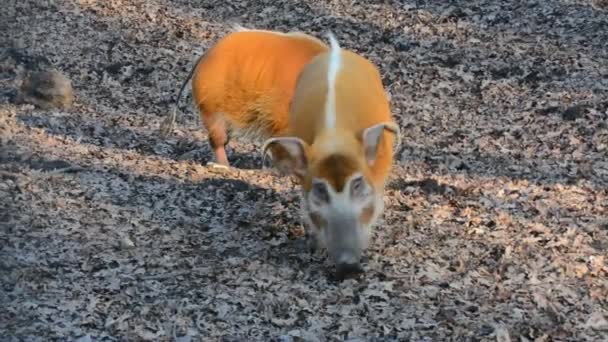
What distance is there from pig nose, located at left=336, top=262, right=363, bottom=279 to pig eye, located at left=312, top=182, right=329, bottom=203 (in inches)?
14.9

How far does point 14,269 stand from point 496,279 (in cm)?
285

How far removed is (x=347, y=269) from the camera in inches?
199

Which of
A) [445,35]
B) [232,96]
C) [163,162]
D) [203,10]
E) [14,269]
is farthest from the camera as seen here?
[203,10]

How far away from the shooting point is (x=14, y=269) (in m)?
5.31

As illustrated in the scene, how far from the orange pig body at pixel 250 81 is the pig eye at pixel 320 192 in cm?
132

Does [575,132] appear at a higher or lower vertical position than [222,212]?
higher

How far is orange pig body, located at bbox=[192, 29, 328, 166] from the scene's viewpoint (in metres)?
6.36

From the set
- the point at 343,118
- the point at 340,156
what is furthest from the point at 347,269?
the point at 343,118

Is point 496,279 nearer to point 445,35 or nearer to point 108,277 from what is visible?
point 108,277

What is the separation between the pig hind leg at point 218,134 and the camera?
6.91 meters

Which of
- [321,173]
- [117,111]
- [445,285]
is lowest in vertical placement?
[117,111]

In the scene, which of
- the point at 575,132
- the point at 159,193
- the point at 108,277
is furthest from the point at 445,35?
the point at 108,277

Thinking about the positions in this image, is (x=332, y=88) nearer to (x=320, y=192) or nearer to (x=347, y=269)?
(x=320, y=192)

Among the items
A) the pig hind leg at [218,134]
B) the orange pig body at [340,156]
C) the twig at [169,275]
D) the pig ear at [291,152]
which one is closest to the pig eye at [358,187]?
the orange pig body at [340,156]
